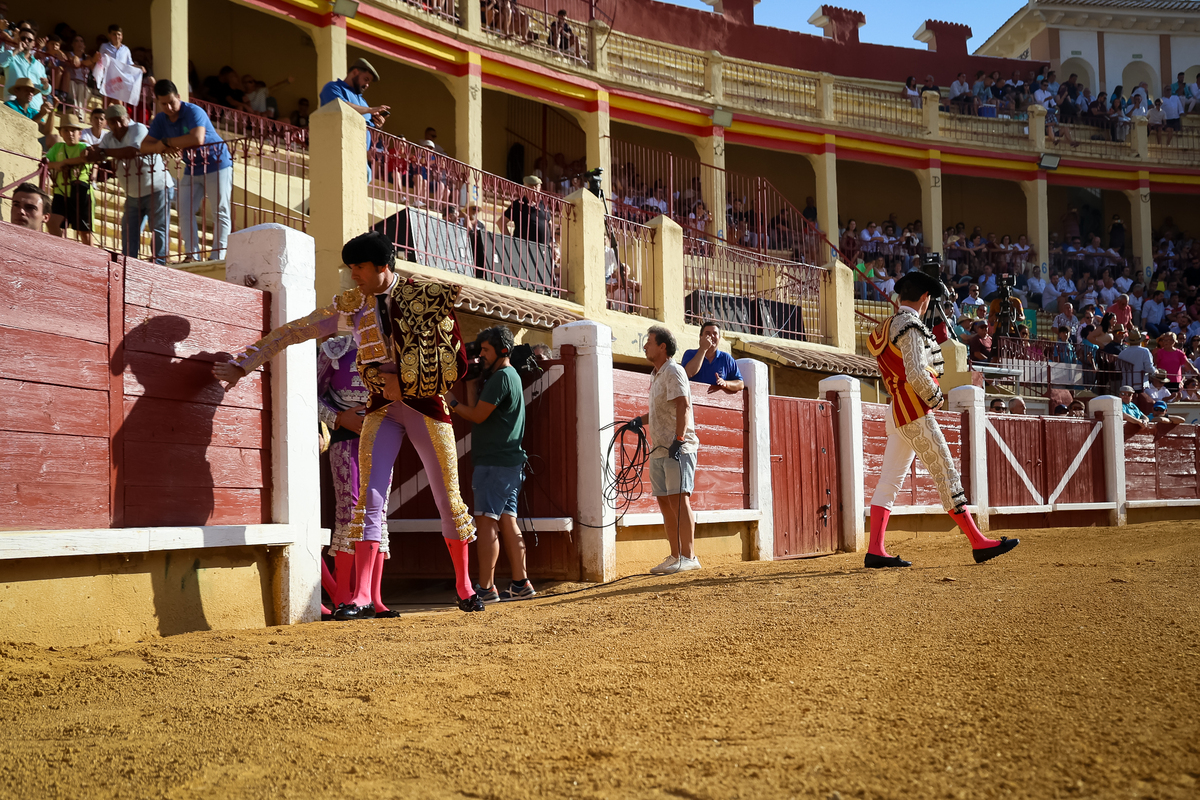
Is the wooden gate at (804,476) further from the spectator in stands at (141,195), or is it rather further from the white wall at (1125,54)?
the white wall at (1125,54)

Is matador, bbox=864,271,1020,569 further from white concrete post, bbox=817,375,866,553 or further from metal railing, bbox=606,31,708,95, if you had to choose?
metal railing, bbox=606,31,708,95

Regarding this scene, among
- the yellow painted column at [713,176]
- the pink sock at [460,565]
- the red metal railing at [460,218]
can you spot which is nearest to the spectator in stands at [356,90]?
the red metal railing at [460,218]

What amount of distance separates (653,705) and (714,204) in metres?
18.6

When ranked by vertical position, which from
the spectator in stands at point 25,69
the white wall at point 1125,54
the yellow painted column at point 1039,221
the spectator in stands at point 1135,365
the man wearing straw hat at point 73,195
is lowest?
the spectator in stands at point 1135,365

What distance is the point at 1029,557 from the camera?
22.2 feet

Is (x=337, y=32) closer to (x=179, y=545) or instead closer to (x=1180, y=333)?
(x=179, y=545)

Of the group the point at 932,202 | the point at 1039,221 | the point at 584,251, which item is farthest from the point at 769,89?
the point at 584,251

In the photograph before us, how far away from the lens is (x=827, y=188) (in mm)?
22984

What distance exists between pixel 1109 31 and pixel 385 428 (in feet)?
102

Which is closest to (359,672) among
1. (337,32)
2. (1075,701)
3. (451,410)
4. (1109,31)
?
(1075,701)

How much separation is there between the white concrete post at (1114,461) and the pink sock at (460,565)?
451 inches

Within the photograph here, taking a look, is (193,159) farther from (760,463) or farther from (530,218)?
(760,463)

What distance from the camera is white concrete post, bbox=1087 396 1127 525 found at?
14141mm

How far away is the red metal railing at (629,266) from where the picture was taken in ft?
40.8
